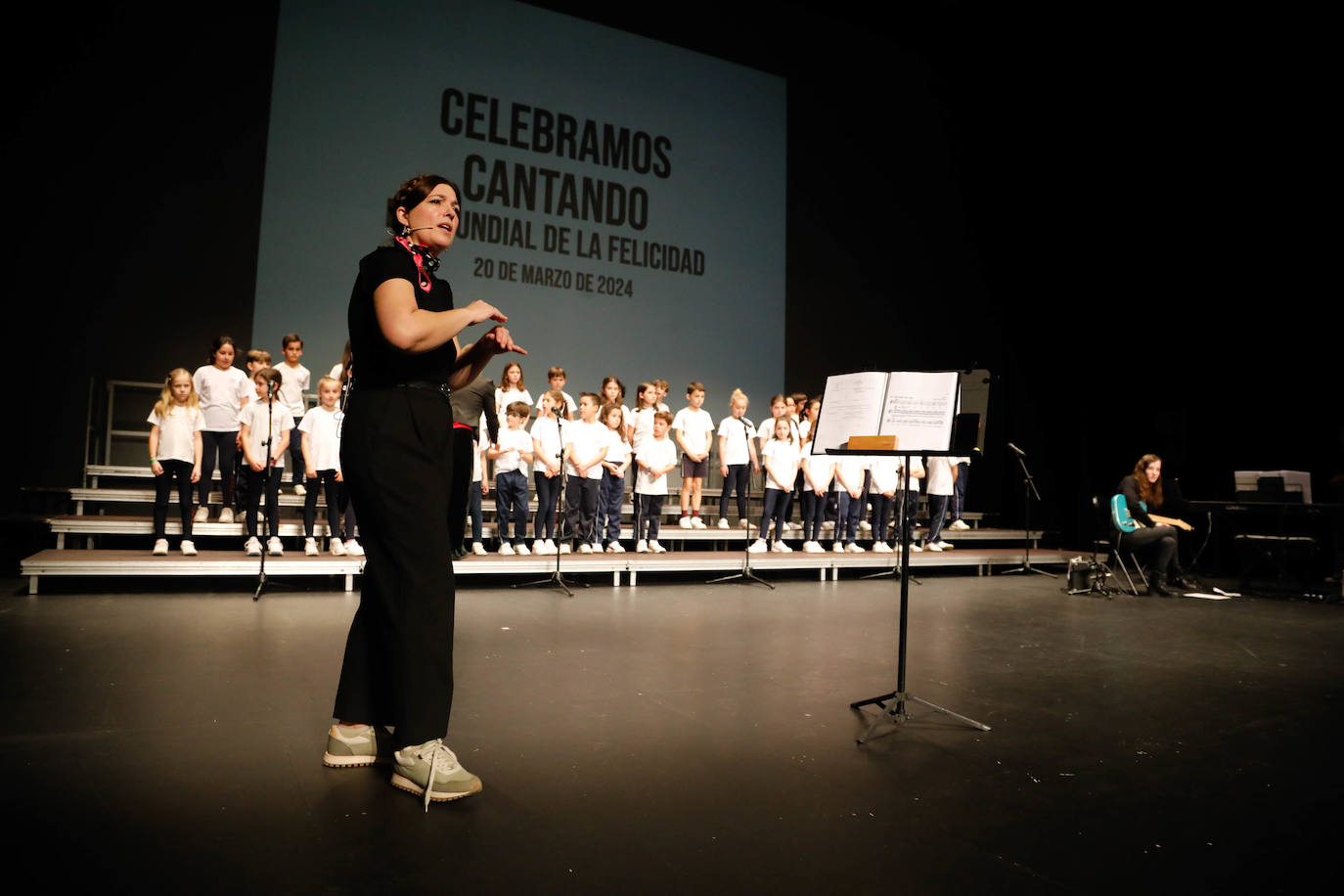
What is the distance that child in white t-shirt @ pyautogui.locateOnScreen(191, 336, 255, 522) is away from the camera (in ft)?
20.4

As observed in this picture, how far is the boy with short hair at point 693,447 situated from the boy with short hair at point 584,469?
1047mm

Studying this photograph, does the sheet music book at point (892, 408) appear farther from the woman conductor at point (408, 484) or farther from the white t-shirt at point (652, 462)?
the white t-shirt at point (652, 462)

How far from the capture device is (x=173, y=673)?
125 inches

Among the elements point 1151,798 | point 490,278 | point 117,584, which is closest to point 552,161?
point 490,278

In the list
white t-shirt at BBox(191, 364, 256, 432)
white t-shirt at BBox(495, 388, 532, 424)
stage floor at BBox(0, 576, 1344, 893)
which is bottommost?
stage floor at BBox(0, 576, 1344, 893)

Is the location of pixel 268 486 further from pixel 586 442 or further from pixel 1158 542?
pixel 1158 542

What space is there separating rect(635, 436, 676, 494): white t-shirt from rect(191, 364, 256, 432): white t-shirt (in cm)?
317

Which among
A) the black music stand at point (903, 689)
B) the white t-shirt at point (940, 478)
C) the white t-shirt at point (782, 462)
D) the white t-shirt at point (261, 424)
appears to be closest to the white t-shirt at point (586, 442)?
the white t-shirt at point (782, 462)

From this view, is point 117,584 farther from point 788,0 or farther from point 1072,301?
point 1072,301

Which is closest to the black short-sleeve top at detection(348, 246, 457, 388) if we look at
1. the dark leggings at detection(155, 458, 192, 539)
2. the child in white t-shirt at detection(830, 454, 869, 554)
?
the dark leggings at detection(155, 458, 192, 539)

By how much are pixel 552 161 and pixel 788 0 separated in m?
4.05

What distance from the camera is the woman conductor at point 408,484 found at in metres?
1.99

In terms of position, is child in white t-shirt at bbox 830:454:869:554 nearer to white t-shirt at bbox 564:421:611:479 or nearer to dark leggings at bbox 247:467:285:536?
white t-shirt at bbox 564:421:611:479

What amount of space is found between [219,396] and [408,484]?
5033 mm
